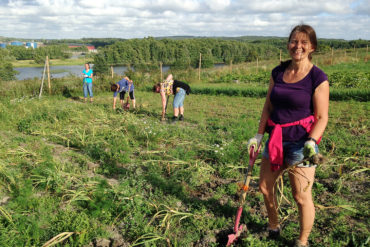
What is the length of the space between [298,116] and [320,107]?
18 centimetres

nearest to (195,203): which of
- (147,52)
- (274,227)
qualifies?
Result: (274,227)

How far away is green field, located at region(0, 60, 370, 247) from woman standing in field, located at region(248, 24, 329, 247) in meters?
0.76

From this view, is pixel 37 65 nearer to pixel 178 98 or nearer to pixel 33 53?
pixel 33 53

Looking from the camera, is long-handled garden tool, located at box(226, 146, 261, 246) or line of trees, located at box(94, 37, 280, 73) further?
line of trees, located at box(94, 37, 280, 73)

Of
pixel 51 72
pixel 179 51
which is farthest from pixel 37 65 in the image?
pixel 179 51

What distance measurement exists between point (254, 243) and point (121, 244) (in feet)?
4.23

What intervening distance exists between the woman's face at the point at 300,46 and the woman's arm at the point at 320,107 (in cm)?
27

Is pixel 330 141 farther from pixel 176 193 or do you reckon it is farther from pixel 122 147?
pixel 122 147

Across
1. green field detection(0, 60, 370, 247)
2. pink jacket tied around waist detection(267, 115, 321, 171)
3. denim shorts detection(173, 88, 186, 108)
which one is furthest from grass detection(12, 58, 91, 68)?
pink jacket tied around waist detection(267, 115, 321, 171)

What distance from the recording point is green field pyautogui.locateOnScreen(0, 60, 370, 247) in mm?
2783

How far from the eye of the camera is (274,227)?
2742 millimetres

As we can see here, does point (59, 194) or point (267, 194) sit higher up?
point (267, 194)

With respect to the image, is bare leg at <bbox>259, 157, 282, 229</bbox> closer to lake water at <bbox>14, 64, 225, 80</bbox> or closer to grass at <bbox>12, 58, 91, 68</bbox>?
lake water at <bbox>14, 64, 225, 80</bbox>

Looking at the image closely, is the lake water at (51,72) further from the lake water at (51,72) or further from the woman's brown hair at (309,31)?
the woman's brown hair at (309,31)
